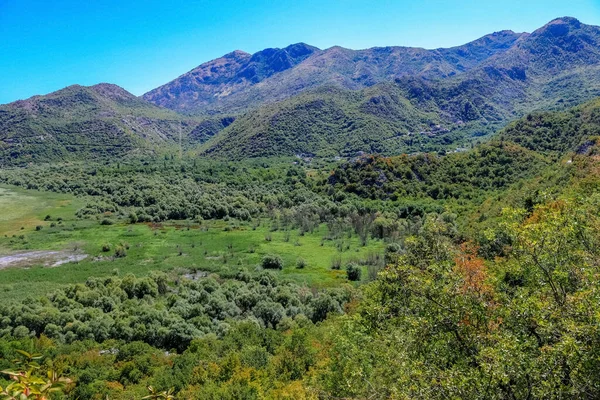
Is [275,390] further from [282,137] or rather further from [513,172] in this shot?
[282,137]

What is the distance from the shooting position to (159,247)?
72.4 metres

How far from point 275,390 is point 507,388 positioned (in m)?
14.6

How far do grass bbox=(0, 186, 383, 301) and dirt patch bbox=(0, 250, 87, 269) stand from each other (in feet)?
6.94

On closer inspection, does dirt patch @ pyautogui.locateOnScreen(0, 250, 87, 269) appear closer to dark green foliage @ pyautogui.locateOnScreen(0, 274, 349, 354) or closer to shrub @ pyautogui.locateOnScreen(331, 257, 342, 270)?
dark green foliage @ pyautogui.locateOnScreen(0, 274, 349, 354)

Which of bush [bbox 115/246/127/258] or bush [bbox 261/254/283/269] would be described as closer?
bush [bbox 261/254/283/269]

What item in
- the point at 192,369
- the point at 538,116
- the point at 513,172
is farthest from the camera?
the point at 538,116

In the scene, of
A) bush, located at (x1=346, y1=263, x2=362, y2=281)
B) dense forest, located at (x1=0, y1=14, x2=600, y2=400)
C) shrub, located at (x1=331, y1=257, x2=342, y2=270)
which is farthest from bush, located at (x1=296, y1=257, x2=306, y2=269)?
bush, located at (x1=346, y1=263, x2=362, y2=281)

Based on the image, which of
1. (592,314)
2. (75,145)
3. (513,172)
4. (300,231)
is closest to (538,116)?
(513,172)

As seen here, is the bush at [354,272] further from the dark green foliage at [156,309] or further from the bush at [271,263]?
the bush at [271,263]

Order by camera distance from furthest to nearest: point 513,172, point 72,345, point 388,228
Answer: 1. point 513,172
2. point 388,228
3. point 72,345

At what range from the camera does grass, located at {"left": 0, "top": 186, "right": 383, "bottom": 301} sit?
2254 inches

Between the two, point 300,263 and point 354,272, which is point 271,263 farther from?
point 354,272

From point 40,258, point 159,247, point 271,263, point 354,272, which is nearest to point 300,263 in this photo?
point 271,263

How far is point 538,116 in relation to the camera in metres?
117
